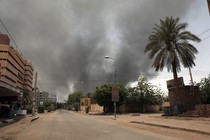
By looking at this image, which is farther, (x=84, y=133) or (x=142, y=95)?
(x=142, y=95)

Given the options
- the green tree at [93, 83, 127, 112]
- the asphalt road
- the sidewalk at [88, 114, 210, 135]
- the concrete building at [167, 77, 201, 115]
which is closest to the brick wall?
the concrete building at [167, 77, 201, 115]

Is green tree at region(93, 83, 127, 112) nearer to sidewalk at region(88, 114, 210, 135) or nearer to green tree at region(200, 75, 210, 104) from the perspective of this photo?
green tree at region(200, 75, 210, 104)

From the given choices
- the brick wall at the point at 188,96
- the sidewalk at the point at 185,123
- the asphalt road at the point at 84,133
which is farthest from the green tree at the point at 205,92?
the asphalt road at the point at 84,133

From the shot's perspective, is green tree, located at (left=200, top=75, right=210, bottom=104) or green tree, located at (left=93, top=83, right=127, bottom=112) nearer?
green tree, located at (left=200, top=75, right=210, bottom=104)

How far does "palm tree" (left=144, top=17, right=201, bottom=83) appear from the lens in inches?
1578

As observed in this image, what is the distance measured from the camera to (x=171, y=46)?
133 feet

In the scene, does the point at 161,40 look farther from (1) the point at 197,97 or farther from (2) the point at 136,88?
(2) the point at 136,88

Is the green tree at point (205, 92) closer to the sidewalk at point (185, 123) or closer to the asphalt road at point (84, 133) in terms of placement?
the sidewalk at point (185, 123)

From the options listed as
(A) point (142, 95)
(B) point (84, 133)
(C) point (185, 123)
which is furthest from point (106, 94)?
(B) point (84, 133)

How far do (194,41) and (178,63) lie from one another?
3890 millimetres

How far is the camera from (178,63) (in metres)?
41.0

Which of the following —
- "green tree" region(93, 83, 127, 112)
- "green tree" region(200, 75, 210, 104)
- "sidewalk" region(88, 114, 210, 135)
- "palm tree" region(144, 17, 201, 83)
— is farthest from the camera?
"green tree" region(93, 83, 127, 112)

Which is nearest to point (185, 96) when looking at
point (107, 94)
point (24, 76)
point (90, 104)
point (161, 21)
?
point (161, 21)

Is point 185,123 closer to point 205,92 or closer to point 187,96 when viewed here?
point 187,96
